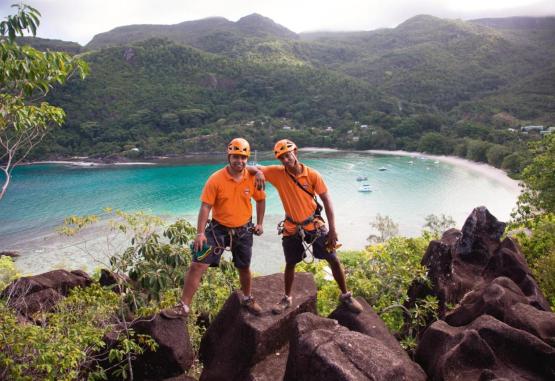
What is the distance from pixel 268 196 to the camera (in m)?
44.3

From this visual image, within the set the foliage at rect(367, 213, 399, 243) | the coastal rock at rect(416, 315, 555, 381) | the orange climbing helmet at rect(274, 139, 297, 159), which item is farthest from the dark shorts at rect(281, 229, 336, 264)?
the foliage at rect(367, 213, 399, 243)

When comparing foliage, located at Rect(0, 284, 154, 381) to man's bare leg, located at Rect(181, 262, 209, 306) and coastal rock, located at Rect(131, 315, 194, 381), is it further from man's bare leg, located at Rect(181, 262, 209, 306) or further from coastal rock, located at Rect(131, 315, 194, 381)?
man's bare leg, located at Rect(181, 262, 209, 306)

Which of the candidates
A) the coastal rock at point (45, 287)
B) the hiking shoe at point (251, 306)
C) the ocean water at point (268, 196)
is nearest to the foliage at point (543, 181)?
the hiking shoe at point (251, 306)

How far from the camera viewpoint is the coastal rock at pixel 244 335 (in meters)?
4.20

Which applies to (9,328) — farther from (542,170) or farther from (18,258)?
(18,258)

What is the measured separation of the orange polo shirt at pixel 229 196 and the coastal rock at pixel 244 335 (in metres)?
1.06

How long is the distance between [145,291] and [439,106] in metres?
105

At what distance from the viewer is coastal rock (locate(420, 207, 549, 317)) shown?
5738mm

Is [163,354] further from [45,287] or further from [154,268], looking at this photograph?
[45,287]

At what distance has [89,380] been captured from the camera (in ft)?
12.0

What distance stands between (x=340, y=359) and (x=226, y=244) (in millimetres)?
1902

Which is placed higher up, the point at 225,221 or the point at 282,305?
the point at 225,221

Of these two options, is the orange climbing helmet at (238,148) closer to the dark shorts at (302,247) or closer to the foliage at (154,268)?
the dark shorts at (302,247)

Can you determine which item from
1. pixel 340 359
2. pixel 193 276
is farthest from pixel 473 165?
pixel 340 359
